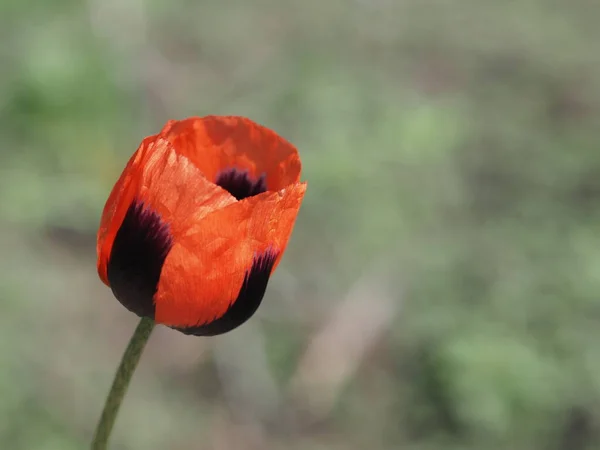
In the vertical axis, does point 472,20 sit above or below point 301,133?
above

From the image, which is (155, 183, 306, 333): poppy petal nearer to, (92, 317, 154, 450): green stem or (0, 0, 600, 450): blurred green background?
(92, 317, 154, 450): green stem

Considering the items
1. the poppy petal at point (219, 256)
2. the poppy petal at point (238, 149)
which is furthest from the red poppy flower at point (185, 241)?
Result: the poppy petal at point (238, 149)

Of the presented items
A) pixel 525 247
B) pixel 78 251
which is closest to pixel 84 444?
pixel 78 251

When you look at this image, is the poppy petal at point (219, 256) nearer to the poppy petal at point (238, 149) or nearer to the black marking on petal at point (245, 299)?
the black marking on petal at point (245, 299)

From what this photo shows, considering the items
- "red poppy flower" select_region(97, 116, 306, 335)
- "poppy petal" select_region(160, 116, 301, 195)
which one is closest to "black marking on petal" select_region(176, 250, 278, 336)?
"red poppy flower" select_region(97, 116, 306, 335)

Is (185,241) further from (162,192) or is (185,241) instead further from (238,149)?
(238,149)

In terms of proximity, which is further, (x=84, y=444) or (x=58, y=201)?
(x=58, y=201)

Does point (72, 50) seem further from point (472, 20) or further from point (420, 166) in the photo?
point (472, 20)
